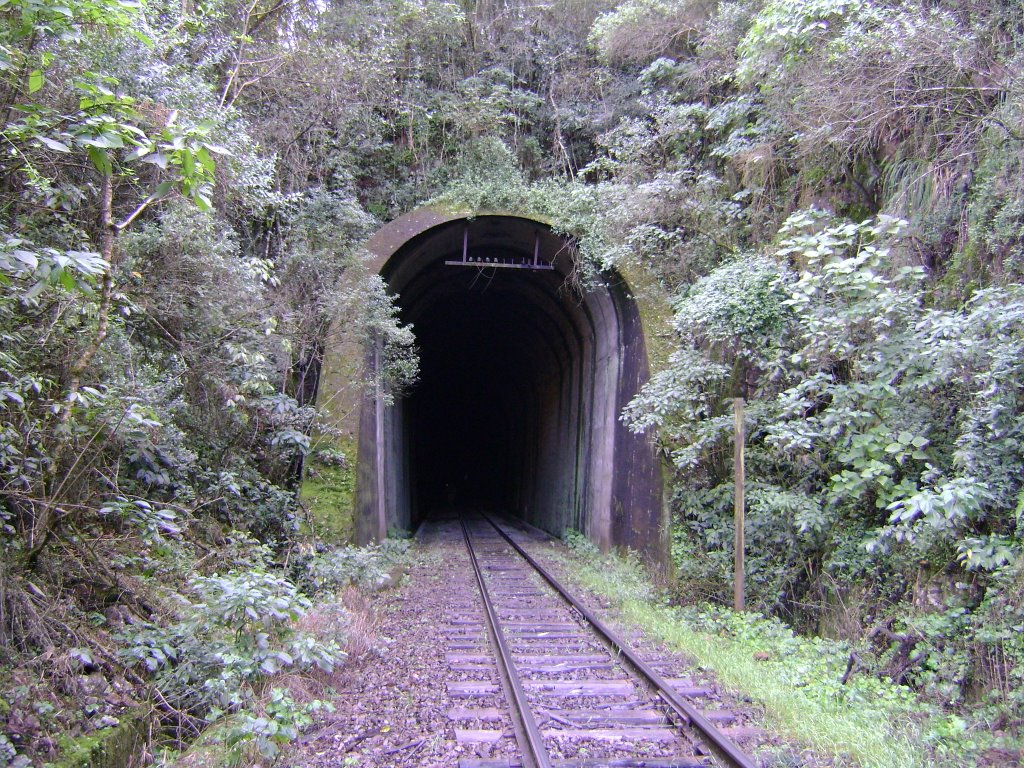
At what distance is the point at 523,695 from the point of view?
4566 millimetres

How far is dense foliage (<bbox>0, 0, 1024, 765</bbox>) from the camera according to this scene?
12.9ft

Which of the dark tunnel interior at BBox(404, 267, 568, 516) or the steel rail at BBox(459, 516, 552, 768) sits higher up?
the dark tunnel interior at BBox(404, 267, 568, 516)

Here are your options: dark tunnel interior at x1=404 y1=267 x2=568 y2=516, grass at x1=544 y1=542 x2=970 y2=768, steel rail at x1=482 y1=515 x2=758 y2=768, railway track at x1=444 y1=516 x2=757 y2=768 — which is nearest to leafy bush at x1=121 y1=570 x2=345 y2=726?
railway track at x1=444 y1=516 x2=757 y2=768

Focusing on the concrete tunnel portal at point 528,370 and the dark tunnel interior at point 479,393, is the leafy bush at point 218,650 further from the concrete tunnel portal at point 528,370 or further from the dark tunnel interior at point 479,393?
the dark tunnel interior at point 479,393

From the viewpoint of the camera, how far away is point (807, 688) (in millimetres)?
4664

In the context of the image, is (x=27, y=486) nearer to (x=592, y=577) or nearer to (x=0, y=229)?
(x=0, y=229)

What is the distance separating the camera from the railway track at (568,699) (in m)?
3.77

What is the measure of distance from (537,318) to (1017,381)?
11992mm

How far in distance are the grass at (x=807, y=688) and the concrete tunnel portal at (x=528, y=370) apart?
77.5 inches

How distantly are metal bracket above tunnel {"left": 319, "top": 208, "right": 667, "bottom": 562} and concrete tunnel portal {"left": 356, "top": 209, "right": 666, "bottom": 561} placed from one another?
4 cm

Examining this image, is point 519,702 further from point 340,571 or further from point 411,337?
point 411,337

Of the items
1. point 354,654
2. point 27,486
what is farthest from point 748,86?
point 27,486

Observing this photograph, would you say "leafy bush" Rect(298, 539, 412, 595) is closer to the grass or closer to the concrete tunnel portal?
the concrete tunnel portal

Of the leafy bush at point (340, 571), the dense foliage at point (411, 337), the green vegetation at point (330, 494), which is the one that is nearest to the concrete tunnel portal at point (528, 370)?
the green vegetation at point (330, 494)
